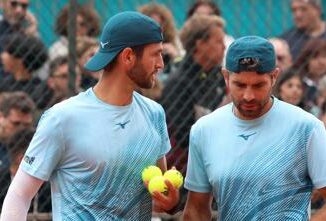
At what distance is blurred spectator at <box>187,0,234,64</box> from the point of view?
25.2 ft

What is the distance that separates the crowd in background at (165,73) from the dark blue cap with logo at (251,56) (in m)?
1.82

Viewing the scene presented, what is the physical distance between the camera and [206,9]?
307 inches

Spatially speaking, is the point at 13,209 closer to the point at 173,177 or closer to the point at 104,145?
the point at 104,145

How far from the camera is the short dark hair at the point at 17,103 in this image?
7.00 meters

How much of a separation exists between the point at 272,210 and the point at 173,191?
478 mm

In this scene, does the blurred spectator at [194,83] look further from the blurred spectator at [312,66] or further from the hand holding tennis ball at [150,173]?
the hand holding tennis ball at [150,173]

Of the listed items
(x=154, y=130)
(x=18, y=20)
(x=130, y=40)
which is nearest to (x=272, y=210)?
(x=154, y=130)

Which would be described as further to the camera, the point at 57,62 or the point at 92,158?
the point at 57,62

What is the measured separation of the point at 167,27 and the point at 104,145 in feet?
10.5

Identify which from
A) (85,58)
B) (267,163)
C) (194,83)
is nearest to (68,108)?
(267,163)

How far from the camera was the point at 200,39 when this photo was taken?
7.21 m

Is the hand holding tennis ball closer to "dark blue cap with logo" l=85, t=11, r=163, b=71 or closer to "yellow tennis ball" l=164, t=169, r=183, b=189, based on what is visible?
"yellow tennis ball" l=164, t=169, r=183, b=189

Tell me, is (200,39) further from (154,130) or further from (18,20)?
(154,130)

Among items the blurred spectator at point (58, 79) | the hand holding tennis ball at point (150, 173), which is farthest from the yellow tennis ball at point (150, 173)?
the blurred spectator at point (58, 79)
